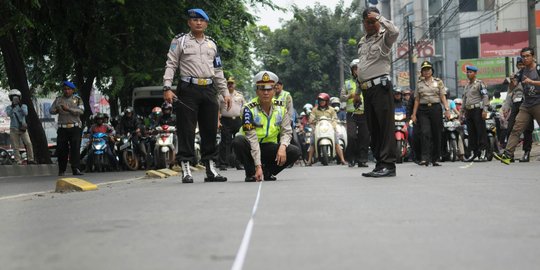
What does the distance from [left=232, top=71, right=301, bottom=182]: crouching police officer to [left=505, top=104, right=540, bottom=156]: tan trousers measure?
21.0 feet

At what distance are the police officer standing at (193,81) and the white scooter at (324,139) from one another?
932cm

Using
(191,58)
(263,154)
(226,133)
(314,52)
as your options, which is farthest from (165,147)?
(314,52)

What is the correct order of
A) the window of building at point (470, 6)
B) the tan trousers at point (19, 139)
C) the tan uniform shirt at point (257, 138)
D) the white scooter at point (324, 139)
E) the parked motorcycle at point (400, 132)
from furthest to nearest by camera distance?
1. the window of building at point (470, 6)
2. the tan trousers at point (19, 139)
3. the white scooter at point (324, 139)
4. the parked motorcycle at point (400, 132)
5. the tan uniform shirt at point (257, 138)

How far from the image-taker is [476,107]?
18.2 metres

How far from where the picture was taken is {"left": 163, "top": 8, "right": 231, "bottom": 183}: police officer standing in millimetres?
10977

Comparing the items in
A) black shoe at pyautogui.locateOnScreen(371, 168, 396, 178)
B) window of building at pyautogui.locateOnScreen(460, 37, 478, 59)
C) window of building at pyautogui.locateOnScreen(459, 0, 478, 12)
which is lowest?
black shoe at pyautogui.locateOnScreen(371, 168, 396, 178)

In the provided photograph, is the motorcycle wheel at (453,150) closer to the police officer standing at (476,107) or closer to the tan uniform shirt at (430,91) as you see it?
the police officer standing at (476,107)

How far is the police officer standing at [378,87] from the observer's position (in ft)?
36.6

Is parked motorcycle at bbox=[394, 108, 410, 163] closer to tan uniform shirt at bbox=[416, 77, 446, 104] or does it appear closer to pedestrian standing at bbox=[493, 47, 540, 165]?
tan uniform shirt at bbox=[416, 77, 446, 104]

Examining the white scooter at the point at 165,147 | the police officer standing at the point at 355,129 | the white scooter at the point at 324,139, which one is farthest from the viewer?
the white scooter at the point at 324,139

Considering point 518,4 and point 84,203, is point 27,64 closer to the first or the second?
point 84,203

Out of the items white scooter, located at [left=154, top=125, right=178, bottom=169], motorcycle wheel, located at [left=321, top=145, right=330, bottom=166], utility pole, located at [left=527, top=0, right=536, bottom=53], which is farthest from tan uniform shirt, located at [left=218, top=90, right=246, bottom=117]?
utility pole, located at [left=527, top=0, right=536, bottom=53]

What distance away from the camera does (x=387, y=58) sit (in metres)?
11.4

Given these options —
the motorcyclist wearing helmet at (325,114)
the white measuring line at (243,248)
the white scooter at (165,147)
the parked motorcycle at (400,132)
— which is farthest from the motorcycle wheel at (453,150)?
the white measuring line at (243,248)
